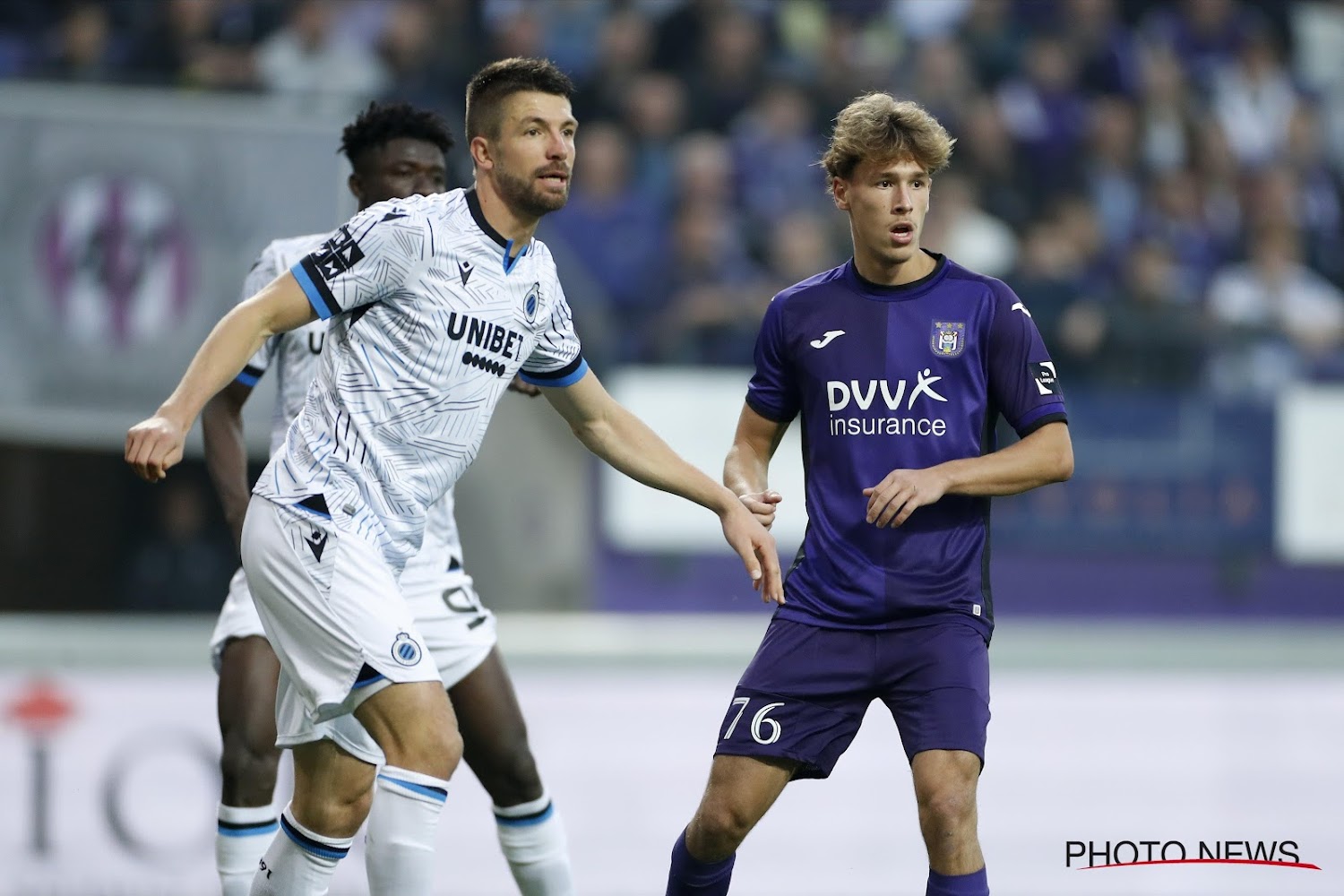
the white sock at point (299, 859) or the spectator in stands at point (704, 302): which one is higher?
the spectator in stands at point (704, 302)

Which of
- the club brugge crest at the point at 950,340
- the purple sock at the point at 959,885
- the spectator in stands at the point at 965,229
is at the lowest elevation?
the purple sock at the point at 959,885

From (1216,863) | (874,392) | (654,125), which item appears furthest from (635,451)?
(654,125)

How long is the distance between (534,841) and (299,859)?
1011mm

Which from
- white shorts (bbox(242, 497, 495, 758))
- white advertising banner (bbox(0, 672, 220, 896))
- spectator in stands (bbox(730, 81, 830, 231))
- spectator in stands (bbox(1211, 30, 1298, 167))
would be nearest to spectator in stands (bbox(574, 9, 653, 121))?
spectator in stands (bbox(730, 81, 830, 231))

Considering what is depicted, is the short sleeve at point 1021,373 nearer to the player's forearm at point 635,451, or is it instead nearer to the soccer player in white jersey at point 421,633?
the player's forearm at point 635,451

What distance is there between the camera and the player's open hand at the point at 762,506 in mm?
4289

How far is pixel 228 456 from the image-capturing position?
4770 mm

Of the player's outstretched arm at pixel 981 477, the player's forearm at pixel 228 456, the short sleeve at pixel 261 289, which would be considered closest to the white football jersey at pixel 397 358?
the player's forearm at pixel 228 456

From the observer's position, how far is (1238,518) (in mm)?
8461

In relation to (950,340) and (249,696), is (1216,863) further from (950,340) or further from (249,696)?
(249,696)

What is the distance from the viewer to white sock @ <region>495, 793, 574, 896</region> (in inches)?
192

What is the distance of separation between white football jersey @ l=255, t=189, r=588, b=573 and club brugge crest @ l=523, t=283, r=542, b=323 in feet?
0.07

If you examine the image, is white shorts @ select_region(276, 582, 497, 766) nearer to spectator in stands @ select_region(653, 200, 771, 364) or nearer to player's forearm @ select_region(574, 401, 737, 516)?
player's forearm @ select_region(574, 401, 737, 516)

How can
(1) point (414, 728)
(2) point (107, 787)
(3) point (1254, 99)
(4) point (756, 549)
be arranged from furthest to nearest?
(3) point (1254, 99) → (2) point (107, 787) → (4) point (756, 549) → (1) point (414, 728)
